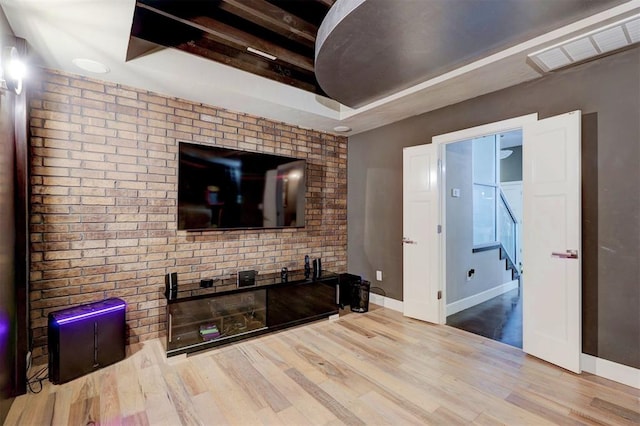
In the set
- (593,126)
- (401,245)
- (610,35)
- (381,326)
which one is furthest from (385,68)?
(381,326)

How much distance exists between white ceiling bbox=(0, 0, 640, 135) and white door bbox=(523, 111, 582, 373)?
62 centimetres

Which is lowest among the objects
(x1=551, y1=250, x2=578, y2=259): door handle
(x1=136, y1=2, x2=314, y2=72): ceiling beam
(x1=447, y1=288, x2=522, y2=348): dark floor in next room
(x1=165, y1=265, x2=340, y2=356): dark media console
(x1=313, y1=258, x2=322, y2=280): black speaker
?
(x1=447, y1=288, x2=522, y2=348): dark floor in next room

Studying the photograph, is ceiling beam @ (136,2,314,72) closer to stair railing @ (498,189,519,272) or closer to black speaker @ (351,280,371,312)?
black speaker @ (351,280,371,312)

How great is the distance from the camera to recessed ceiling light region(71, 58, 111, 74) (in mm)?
2297

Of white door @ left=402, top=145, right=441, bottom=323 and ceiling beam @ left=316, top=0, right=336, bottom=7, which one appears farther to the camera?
white door @ left=402, top=145, right=441, bottom=323

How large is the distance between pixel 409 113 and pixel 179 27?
248cm

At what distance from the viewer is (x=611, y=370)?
222 cm

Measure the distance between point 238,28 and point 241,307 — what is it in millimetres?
2612

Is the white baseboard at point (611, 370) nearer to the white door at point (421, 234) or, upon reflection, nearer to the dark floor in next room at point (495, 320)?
the dark floor in next room at point (495, 320)

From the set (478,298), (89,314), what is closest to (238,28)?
(89,314)

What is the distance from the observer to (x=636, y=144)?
7.07ft

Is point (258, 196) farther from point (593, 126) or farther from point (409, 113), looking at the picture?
point (593, 126)

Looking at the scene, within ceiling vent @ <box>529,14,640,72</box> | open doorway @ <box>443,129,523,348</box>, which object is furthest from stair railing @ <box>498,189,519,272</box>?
ceiling vent @ <box>529,14,640,72</box>

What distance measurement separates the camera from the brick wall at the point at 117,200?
241 centimetres
